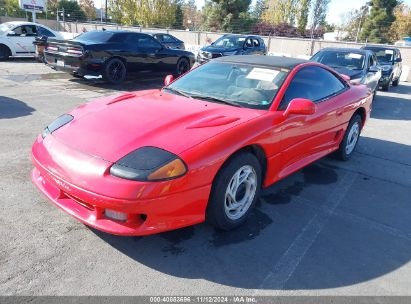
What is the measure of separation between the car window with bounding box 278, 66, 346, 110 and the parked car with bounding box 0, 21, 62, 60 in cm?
1278

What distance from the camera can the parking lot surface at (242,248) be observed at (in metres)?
2.45

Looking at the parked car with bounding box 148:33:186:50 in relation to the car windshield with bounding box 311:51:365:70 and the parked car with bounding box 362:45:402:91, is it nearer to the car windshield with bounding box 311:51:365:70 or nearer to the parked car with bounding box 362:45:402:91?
Answer: the parked car with bounding box 362:45:402:91

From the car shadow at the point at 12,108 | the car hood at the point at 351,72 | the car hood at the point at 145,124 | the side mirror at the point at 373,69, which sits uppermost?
the side mirror at the point at 373,69

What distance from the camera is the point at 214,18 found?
1502 inches

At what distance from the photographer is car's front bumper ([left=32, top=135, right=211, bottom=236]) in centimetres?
239

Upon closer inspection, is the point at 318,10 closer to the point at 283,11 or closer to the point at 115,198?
the point at 283,11

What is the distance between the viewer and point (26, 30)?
13766 millimetres

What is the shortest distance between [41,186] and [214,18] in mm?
38150

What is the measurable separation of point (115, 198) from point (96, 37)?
8.50m

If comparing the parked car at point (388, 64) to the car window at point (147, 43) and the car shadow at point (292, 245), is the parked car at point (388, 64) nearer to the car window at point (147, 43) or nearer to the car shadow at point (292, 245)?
the car window at point (147, 43)

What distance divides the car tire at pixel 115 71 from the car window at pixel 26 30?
637cm

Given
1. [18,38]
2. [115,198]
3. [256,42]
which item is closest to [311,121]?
[115,198]

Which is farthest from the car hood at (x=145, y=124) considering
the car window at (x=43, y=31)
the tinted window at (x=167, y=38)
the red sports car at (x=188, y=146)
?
the tinted window at (x=167, y=38)

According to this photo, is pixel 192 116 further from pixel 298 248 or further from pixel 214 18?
pixel 214 18
